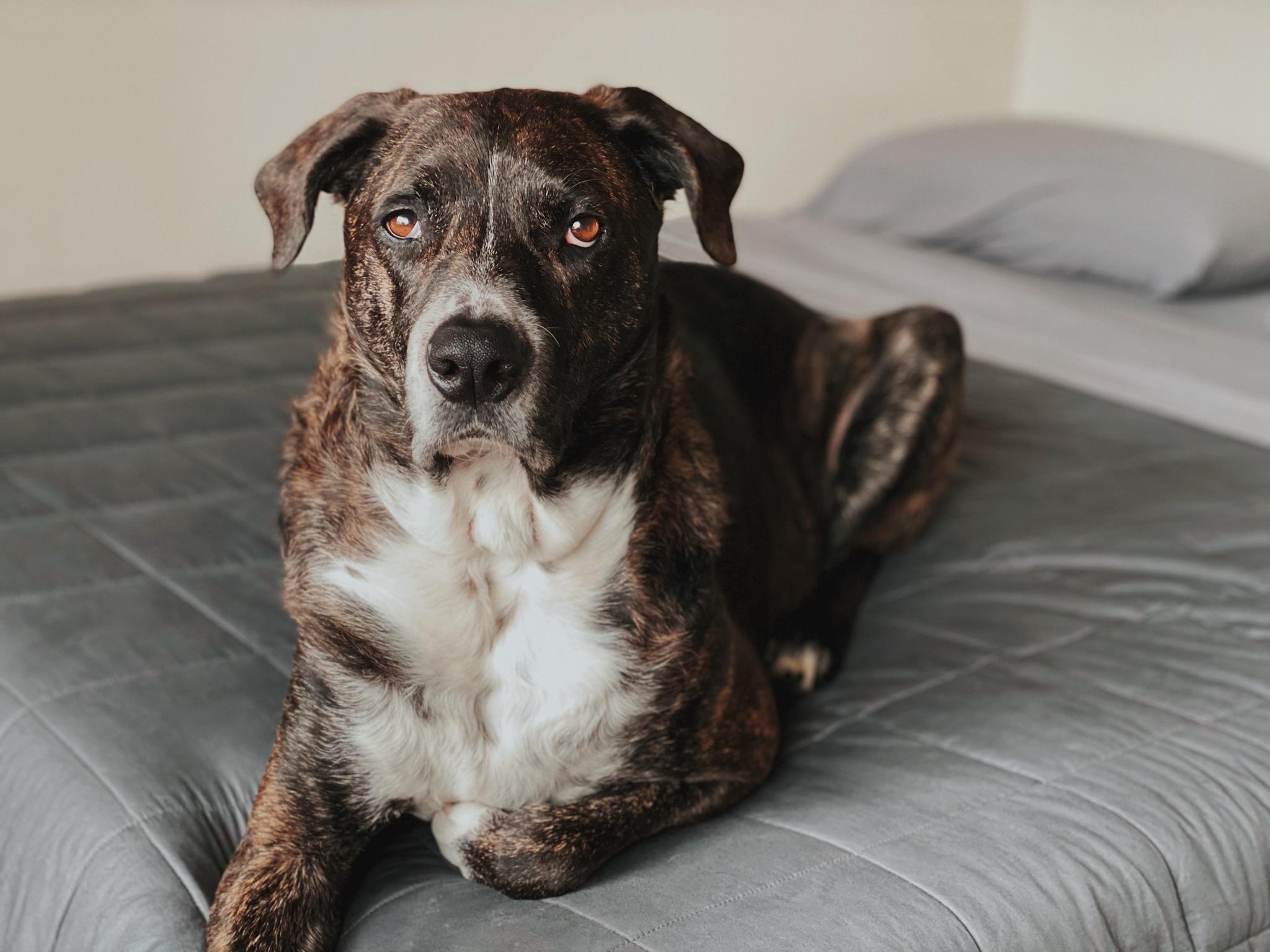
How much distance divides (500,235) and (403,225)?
0.40 feet

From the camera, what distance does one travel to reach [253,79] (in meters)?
4.75

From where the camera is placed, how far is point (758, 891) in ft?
4.61

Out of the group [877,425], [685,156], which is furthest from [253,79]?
[685,156]

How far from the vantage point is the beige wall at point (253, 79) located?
4520mm

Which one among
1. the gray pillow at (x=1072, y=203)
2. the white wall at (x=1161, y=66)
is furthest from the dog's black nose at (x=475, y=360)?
the white wall at (x=1161, y=66)

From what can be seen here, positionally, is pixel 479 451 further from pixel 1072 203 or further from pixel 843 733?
pixel 1072 203

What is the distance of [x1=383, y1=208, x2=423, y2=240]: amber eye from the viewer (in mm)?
1460

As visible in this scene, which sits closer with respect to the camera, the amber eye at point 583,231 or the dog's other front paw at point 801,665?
the amber eye at point 583,231

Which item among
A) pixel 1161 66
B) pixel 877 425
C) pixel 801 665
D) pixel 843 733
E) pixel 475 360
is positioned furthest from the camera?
pixel 1161 66

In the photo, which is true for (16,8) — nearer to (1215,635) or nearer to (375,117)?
(375,117)

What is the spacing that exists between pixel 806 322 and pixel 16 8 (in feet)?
10.2

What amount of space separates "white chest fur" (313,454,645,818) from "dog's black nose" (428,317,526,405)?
0.15 m

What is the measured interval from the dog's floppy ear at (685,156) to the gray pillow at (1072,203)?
2.45 m

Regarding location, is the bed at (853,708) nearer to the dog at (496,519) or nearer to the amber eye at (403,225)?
the dog at (496,519)
